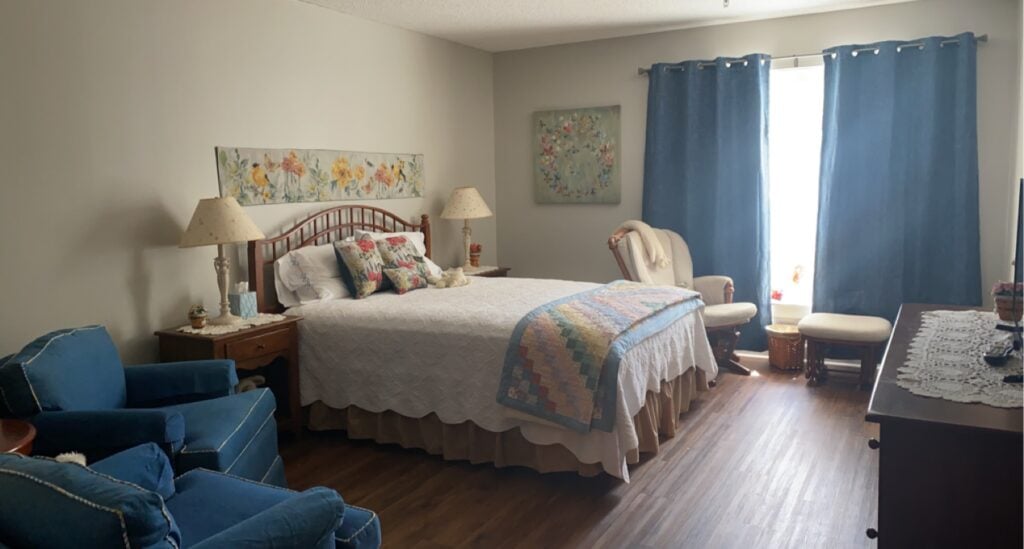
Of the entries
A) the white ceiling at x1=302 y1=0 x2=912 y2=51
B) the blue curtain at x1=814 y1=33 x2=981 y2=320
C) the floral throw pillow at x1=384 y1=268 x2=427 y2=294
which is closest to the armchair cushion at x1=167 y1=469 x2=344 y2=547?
the floral throw pillow at x1=384 y1=268 x2=427 y2=294

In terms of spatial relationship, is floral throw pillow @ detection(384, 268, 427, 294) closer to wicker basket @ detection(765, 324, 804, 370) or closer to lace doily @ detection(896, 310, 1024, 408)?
wicker basket @ detection(765, 324, 804, 370)

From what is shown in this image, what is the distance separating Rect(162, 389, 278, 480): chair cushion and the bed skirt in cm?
79

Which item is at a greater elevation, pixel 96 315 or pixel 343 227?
pixel 343 227

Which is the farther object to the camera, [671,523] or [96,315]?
[96,315]

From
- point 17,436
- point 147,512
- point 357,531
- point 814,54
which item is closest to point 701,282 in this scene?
point 814,54

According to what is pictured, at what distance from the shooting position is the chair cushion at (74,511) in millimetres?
1367

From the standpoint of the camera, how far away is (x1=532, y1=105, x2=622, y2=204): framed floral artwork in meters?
5.84

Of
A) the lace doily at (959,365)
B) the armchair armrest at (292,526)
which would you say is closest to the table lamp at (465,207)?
the lace doily at (959,365)

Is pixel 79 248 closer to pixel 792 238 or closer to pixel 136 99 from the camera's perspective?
pixel 136 99

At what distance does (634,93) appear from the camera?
18.7ft

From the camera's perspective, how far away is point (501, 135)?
6.32 m

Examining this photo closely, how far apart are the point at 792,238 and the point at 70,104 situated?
4564mm

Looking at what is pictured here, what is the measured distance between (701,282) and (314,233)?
266 cm

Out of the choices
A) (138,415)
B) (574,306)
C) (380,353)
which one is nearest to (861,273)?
(574,306)
